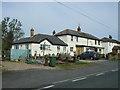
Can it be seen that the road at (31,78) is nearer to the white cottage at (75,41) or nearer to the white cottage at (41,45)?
the white cottage at (41,45)

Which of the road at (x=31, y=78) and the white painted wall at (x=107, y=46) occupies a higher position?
the white painted wall at (x=107, y=46)

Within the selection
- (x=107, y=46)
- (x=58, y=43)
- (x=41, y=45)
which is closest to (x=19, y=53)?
(x=41, y=45)

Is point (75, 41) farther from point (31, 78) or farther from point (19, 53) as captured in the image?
point (31, 78)

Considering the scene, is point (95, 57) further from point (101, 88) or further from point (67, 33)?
point (101, 88)

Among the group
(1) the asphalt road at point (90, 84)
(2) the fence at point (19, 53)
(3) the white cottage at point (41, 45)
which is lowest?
(1) the asphalt road at point (90, 84)

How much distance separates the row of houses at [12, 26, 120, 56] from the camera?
30.0 meters

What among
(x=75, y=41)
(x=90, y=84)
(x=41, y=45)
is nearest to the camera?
(x=90, y=84)

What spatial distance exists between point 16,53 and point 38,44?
587cm

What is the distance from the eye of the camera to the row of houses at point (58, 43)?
3003 centimetres

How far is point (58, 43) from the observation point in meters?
33.4

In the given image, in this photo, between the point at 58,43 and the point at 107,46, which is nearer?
the point at 58,43

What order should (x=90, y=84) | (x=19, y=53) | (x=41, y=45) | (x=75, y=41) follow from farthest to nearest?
(x=75, y=41)
(x=41, y=45)
(x=19, y=53)
(x=90, y=84)

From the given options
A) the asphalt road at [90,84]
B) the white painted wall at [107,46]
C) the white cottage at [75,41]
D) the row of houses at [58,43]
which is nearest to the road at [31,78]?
the asphalt road at [90,84]

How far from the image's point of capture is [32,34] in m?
36.5
